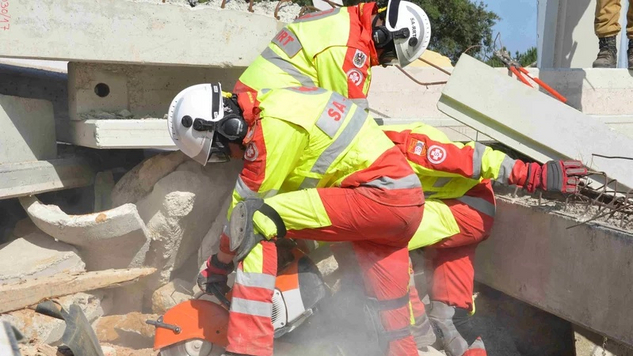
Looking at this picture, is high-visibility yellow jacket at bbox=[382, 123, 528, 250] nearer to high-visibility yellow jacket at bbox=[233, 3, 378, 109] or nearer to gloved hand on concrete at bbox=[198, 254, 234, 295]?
high-visibility yellow jacket at bbox=[233, 3, 378, 109]

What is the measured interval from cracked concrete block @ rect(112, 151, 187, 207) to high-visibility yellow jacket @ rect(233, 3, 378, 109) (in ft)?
2.24

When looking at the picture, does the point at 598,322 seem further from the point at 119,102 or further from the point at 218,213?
the point at 119,102

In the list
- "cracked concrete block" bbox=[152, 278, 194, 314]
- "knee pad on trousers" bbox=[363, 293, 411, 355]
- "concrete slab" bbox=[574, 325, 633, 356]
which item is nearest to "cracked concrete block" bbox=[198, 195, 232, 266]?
"cracked concrete block" bbox=[152, 278, 194, 314]

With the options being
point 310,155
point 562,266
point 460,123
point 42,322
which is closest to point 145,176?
point 42,322

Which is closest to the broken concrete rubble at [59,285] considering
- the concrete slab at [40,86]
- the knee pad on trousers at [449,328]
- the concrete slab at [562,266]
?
the concrete slab at [40,86]

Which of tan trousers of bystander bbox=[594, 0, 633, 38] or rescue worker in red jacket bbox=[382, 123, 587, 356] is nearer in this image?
rescue worker in red jacket bbox=[382, 123, 587, 356]

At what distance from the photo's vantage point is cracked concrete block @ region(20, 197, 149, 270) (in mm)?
4293

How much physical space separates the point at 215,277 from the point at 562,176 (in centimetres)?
209

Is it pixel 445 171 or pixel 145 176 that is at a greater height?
pixel 445 171

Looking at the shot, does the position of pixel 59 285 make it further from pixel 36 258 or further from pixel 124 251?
pixel 124 251

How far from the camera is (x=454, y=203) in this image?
431 cm

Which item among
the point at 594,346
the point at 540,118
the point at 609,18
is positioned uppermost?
the point at 609,18

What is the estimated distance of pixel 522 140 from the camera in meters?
4.67

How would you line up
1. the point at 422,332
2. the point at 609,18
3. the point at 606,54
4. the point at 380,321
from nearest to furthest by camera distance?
the point at 380,321 < the point at 422,332 < the point at 609,18 < the point at 606,54
